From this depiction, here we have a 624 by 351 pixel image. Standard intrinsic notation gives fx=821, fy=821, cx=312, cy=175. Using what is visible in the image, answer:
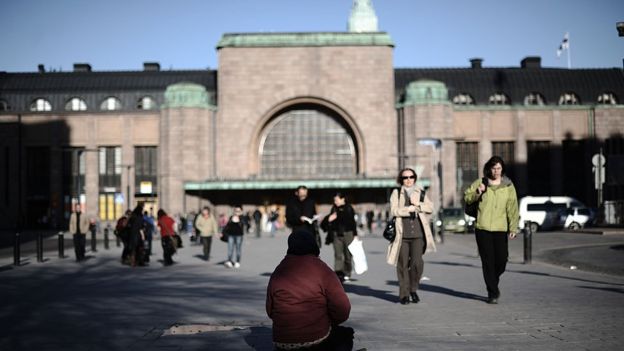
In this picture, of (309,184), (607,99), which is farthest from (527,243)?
(607,99)

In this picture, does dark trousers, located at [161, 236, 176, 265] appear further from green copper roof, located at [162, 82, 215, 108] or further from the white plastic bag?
green copper roof, located at [162, 82, 215, 108]

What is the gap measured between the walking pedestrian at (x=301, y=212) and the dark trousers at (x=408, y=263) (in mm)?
3032

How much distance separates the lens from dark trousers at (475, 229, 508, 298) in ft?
37.7

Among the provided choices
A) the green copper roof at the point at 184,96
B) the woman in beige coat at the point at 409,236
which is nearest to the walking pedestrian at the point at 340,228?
the woman in beige coat at the point at 409,236

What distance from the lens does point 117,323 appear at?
35.7 feet

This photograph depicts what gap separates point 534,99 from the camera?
73438 mm

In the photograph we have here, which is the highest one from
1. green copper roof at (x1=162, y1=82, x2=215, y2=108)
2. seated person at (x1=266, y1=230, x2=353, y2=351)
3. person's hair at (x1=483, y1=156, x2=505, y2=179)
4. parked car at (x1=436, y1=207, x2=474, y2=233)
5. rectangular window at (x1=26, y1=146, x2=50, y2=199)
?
green copper roof at (x1=162, y1=82, x2=215, y2=108)

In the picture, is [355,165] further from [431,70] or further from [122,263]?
[122,263]

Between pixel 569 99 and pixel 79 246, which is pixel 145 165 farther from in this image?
pixel 79 246

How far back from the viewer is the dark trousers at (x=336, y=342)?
19.0 feet

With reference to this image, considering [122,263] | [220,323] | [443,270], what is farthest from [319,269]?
[122,263]

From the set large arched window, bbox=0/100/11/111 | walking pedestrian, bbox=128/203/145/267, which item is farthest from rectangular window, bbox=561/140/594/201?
walking pedestrian, bbox=128/203/145/267

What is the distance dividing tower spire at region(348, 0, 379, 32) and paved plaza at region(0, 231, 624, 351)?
84.1m

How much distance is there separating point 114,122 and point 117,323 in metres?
60.5
